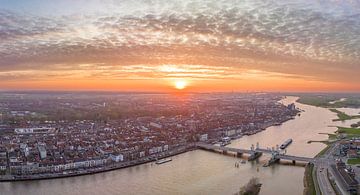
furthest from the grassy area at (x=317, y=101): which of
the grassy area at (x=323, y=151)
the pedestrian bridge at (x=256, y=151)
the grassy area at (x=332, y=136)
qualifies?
the pedestrian bridge at (x=256, y=151)

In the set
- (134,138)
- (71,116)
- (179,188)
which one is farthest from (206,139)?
(71,116)

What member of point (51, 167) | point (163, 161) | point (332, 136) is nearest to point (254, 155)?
point (163, 161)

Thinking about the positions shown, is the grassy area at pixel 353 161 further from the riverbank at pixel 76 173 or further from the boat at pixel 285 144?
the riverbank at pixel 76 173

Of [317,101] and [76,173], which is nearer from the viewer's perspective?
[76,173]

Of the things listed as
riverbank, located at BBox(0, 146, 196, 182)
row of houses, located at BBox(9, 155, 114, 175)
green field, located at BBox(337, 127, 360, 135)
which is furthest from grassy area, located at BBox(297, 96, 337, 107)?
row of houses, located at BBox(9, 155, 114, 175)

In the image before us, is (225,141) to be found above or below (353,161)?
above

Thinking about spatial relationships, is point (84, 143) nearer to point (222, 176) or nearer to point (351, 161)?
point (222, 176)

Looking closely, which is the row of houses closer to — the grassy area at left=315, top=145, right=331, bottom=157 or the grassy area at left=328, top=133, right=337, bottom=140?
the grassy area at left=315, top=145, right=331, bottom=157

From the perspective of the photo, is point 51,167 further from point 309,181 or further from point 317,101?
point 317,101
